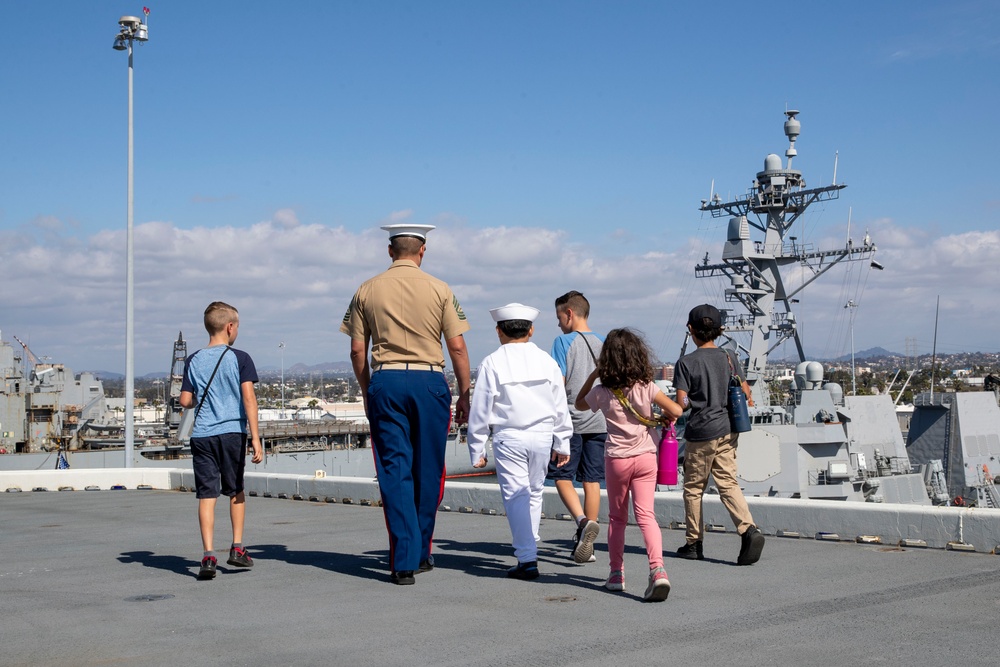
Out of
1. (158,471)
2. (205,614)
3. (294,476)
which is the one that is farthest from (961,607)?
(158,471)

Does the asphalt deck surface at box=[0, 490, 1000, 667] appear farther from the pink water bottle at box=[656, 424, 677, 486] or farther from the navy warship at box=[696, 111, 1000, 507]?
the navy warship at box=[696, 111, 1000, 507]

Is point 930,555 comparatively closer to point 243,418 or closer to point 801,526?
point 801,526

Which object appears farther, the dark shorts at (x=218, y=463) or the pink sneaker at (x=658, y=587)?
the dark shorts at (x=218, y=463)

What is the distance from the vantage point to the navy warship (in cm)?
2789

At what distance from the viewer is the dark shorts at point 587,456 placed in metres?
7.36

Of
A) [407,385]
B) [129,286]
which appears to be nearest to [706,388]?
[407,385]

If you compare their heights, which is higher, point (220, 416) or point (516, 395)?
point (516, 395)

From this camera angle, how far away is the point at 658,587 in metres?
5.49

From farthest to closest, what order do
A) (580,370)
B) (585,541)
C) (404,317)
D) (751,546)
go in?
(580,370) < (585,541) < (751,546) < (404,317)

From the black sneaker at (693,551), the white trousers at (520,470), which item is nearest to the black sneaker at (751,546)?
the black sneaker at (693,551)

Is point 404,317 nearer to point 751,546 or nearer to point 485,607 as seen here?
point 485,607

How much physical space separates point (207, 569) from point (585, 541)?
2552mm

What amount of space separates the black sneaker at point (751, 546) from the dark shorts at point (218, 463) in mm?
3502

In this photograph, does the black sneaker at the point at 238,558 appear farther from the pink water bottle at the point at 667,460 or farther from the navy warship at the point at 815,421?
the navy warship at the point at 815,421
